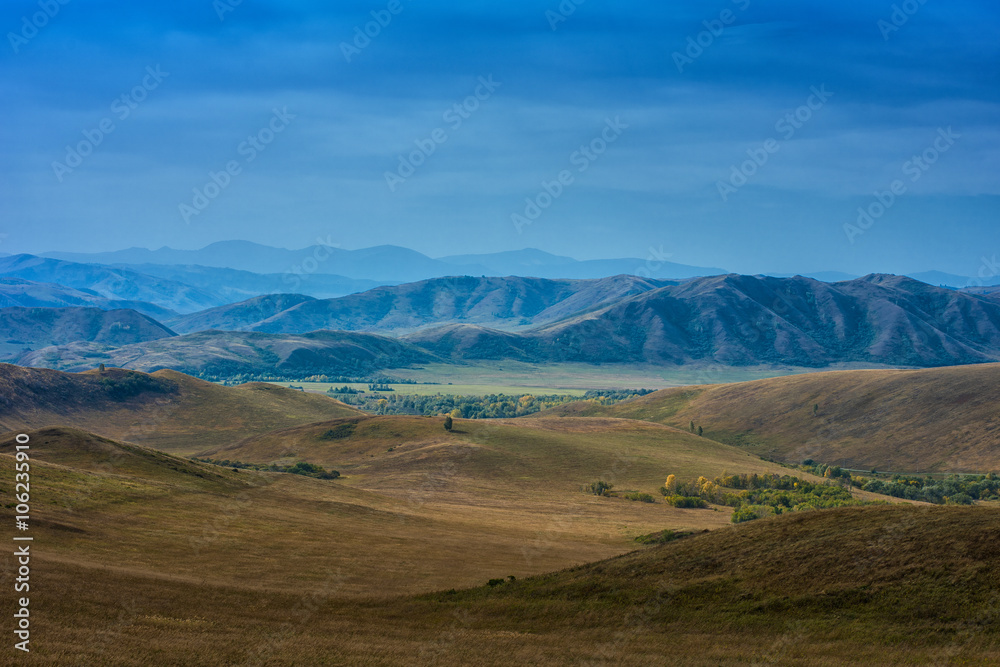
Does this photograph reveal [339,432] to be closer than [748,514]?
No

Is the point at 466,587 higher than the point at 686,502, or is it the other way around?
the point at 466,587

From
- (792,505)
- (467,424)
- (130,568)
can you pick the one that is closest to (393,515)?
(130,568)

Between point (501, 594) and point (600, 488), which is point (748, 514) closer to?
point (600, 488)

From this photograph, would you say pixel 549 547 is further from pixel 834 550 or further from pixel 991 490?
pixel 991 490

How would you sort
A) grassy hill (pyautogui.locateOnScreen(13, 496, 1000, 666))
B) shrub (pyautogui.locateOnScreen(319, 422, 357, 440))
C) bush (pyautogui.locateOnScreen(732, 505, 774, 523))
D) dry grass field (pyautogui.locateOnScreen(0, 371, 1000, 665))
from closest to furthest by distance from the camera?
grassy hill (pyautogui.locateOnScreen(13, 496, 1000, 666))
dry grass field (pyautogui.locateOnScreen(0, 371, 1000, 665))
bush (pyautogui.locateOnScreen(732, 505, 774, 523))
shrub (pyautogui.locateOnScreen(319, 422, 357, 440))

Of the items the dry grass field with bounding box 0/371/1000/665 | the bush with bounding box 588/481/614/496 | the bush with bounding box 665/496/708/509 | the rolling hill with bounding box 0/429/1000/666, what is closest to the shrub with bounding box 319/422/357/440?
the bush with bounding box 588/481/614/496

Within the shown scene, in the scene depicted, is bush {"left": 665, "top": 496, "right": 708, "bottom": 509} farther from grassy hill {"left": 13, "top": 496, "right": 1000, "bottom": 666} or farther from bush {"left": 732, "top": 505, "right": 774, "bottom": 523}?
grassy hill {"left": 13, "top": 496, "right": 1000, "bottom": 666}

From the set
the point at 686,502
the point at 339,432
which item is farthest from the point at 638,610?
the point at 339,432

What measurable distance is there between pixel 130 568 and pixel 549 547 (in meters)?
43.0

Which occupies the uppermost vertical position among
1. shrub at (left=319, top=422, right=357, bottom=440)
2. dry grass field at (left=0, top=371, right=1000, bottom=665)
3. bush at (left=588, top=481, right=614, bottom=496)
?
dry grass field at (left=0, top=371, right=1000, bottom=665)

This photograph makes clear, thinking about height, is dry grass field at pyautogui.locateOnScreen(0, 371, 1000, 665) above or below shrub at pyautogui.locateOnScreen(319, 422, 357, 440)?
above

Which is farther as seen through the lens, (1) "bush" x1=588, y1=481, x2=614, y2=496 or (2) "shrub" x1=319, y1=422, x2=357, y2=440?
(2) "shrub" x1=319, y1=422, x2=357, y2=440

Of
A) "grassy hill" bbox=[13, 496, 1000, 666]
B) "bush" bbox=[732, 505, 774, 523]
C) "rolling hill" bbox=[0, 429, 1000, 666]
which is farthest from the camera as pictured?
"bush" bbox=[732, 505, 774, 523]

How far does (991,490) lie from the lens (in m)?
155
